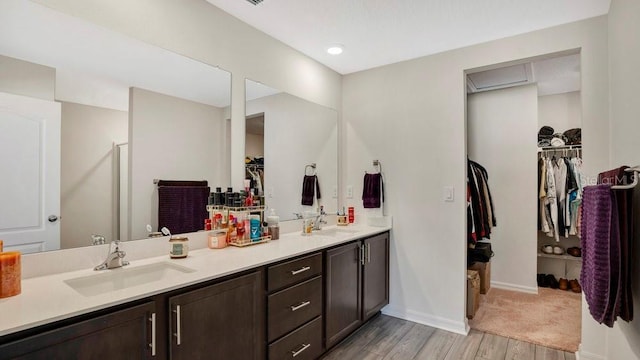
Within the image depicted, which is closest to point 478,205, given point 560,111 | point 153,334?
point 560,111

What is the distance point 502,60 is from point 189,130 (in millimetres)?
2485

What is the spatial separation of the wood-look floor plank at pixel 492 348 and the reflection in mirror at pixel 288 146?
170 cm

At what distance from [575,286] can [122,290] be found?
4581 millimetres

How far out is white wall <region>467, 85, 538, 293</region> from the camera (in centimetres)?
374

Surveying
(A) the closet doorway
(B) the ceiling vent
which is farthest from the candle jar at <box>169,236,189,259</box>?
(B) the ceiling vent

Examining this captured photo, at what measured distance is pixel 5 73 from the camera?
53.3 inches

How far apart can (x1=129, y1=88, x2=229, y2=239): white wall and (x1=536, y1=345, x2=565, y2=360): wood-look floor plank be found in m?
2.61

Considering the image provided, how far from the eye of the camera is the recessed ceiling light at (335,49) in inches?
109

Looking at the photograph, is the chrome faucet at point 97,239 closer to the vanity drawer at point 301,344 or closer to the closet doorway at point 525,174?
the vanity drawer at point 301,344

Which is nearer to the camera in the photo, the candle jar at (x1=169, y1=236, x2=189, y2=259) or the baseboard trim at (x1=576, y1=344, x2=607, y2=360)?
the candle jar at (x1=169, y1=236, x2=189, y2=259)

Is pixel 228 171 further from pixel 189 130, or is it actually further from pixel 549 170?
pixel 549 170

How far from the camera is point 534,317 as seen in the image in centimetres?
306

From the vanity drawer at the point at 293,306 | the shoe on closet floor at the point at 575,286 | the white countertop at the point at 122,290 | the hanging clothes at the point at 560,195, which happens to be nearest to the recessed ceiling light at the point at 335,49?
the white countertop at the point at 122,290

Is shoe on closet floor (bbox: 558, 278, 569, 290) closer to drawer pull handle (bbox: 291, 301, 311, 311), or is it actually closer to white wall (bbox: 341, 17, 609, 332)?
white wall (bbox: 341, 17, 609, 332)
